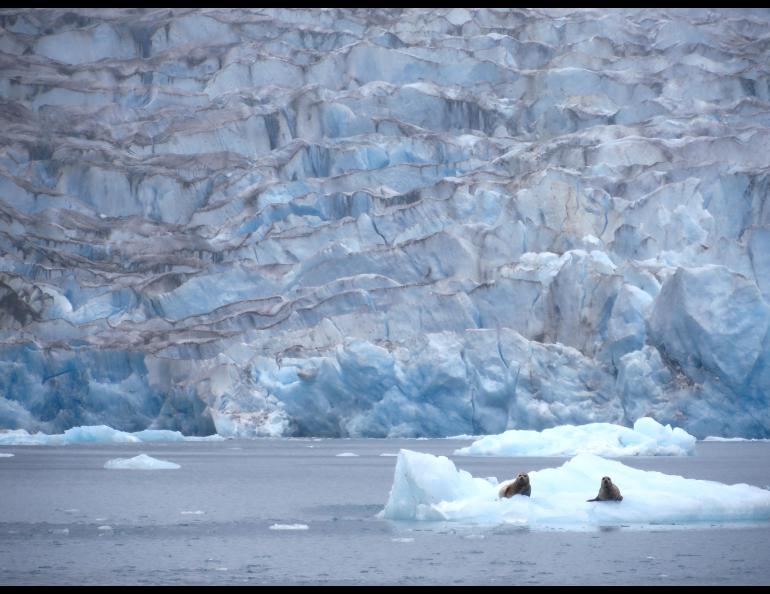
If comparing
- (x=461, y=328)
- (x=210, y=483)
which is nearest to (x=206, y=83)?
(x=461, y=328)

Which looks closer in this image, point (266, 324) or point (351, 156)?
point (266, 324)

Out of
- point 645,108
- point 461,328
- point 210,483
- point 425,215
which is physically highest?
point 645,108

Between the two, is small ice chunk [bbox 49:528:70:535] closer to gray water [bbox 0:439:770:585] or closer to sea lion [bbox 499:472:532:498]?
gray water [bbox 0:439:770:585]

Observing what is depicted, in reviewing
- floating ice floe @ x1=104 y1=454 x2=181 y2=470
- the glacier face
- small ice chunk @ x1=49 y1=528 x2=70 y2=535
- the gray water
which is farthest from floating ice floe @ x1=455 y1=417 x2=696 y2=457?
small ice chunk @ x1=49 y1=528 x2=70 y2=535

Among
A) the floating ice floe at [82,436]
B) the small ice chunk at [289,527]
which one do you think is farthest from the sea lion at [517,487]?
the floating ice floe at [82,436]

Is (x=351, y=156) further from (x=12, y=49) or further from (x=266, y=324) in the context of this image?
(x=12, y=49)

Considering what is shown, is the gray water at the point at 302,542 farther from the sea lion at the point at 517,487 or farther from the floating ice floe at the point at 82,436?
the floating ice floe at the point at 82,436
